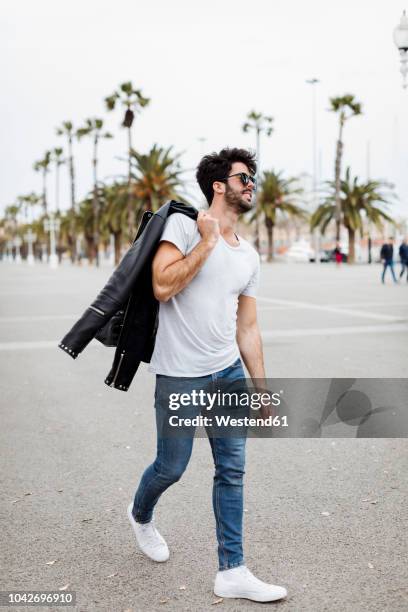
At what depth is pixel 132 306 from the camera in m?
3.32

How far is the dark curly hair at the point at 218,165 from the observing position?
3.27 m

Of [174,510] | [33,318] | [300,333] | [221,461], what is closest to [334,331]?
[300,333]

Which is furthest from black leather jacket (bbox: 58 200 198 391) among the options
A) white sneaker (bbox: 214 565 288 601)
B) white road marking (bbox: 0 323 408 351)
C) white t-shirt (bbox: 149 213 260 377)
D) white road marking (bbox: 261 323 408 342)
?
white road marking (bbox: 261 323 408 342)

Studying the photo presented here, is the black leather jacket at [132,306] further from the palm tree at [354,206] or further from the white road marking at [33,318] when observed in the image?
the palm tree at [354,206]

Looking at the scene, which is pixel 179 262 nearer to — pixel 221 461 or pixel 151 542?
pixel 221 461

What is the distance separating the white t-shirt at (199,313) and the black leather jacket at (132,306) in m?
0.06

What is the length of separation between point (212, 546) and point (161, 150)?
56.9m

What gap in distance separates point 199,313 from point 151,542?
1158 millimetres

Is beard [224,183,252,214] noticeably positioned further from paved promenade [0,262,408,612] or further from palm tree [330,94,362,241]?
palm tree [330,94,362,241]

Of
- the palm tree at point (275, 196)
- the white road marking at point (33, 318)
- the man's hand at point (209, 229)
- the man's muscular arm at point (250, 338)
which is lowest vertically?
the white road marking at point (33, 318)

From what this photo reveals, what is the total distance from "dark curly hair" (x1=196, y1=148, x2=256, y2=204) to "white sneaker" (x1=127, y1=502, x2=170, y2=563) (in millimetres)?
1524

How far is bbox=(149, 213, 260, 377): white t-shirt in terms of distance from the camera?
318cm

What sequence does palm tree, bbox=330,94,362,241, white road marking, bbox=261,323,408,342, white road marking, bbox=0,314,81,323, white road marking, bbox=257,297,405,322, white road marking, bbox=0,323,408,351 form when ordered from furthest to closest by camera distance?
palm tree, bbox=330,94,362,241
white road marking, bbox=0,314,81,323
white road marking, bbox=257,297,405,322
white road marking, bbox=261,323,408,342
white road marking, bbox=0,323,408,351

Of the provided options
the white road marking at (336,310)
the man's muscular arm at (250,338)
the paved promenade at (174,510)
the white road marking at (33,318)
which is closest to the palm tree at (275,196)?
the white road marking at (336,310)
